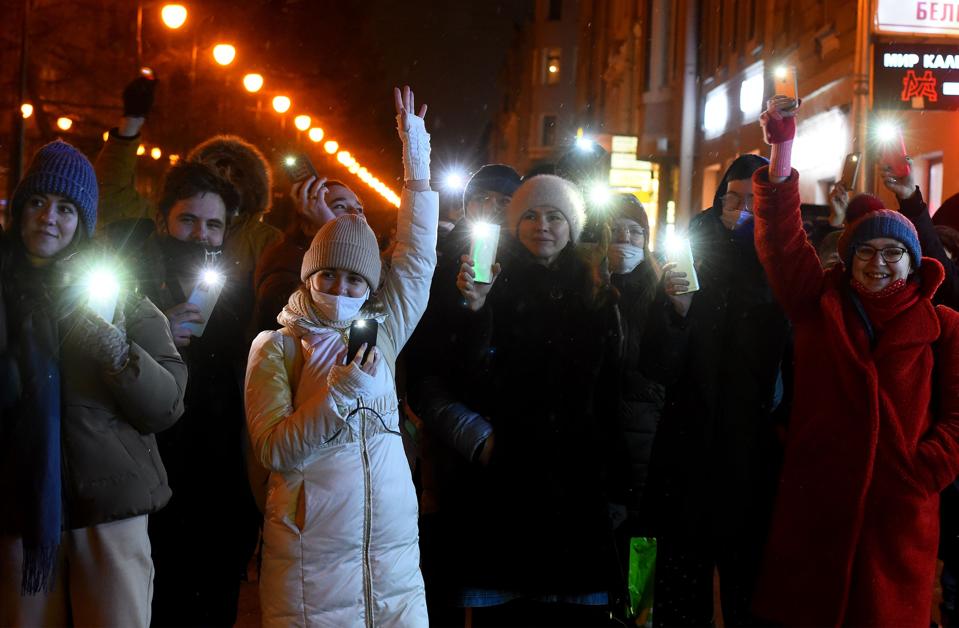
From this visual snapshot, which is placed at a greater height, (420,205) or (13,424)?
(420,205)

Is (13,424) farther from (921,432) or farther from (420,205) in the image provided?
(921,432)

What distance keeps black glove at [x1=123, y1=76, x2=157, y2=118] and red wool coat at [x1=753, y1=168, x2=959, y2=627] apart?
13.2 ft

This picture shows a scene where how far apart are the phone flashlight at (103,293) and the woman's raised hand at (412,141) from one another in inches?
50.5

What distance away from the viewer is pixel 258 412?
3971 mm

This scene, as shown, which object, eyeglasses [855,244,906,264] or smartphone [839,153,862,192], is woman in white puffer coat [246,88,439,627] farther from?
smartphone [839,153,862,192]

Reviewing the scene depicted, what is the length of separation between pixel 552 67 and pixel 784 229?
2691 inches

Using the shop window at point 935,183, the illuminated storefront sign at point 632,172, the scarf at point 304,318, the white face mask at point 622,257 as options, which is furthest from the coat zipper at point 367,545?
the illuminated storefront sign at point 632,172

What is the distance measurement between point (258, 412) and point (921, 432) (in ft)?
8.87

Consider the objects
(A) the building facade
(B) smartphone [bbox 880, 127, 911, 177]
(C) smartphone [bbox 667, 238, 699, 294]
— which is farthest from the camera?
(A) the building facade

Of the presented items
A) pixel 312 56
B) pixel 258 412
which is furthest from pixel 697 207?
pixel 312 56

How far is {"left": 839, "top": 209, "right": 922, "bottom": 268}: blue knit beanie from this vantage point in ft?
14.8

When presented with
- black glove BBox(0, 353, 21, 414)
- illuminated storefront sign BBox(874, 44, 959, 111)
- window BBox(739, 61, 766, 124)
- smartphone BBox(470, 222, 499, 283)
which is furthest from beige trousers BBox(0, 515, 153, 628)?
window BBox(739, 61, 766, 124)

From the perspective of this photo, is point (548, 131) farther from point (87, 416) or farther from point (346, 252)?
point (87, 416)

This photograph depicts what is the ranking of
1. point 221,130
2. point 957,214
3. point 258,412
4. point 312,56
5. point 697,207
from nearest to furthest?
point 258,412 < point 957,214 < point 697,207 < point 221,130 < point 312,56
